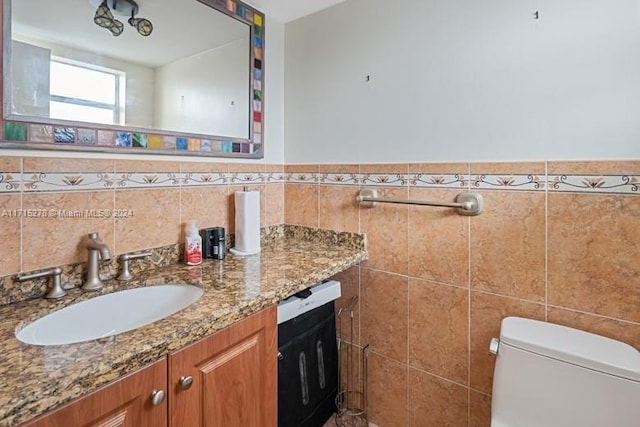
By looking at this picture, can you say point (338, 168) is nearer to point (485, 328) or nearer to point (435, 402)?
point (485, 328)

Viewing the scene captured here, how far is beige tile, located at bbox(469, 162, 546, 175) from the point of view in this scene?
4.01 feet

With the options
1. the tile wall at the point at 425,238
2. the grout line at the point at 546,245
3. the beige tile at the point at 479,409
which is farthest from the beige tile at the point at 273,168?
the beige tile at the point at 479,409

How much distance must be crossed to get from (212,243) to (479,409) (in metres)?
1.31

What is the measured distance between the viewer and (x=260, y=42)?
1791mm

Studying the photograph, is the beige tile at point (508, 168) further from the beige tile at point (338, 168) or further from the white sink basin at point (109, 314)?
the white sink basin at point (109, 314)

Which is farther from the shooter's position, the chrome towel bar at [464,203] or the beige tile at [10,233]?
the chrome towel bar at [464,203]

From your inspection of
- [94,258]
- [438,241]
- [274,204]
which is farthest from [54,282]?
[438,241]

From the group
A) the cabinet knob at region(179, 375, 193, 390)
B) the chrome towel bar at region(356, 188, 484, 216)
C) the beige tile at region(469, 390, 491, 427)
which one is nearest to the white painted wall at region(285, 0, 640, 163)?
the chrome towel bar at region(356, 188, 484, 216)

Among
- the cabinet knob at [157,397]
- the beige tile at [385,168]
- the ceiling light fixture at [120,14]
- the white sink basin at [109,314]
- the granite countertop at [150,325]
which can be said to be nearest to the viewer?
the granite countertop at [150,325]

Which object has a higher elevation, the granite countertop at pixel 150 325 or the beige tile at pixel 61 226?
the beige tile at pixel 61 226

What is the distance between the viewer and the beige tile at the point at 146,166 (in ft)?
4.15

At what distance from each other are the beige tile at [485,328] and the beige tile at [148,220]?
1271 millimetres

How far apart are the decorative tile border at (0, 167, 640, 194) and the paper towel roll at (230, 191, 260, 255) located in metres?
0.14

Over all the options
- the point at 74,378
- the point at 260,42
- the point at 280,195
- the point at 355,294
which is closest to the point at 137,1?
the point at 260,42
